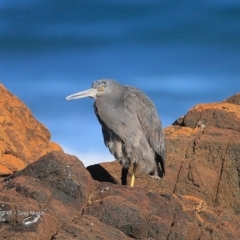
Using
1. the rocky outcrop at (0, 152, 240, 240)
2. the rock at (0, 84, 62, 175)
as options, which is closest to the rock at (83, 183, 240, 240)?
the rocky outcrop at (0, 152, 240, 240)

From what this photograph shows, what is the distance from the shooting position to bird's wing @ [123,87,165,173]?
41.0 ft

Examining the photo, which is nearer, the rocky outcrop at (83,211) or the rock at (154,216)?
the rocky outcrop at (83,211)

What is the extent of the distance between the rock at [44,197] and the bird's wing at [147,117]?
3090mm

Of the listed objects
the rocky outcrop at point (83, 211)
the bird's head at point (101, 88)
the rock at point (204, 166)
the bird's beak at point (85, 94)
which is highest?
the bird's head at point (101, 88)

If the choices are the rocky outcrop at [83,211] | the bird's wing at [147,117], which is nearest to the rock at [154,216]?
the rocky outcrop at [83,211]

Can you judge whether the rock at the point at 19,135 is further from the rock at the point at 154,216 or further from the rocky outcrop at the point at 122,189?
the rock at the point at 154,216

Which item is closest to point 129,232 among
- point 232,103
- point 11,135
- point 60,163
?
point 60,163

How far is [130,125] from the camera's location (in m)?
12.4

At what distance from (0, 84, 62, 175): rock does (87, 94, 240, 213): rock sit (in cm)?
100

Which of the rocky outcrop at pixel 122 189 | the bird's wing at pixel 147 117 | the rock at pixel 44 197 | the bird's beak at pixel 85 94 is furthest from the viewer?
Answer: the bird's wing at pixel 147 117

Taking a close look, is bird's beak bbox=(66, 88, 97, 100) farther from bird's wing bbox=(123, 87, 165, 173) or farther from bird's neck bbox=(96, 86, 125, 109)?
bird's wing bbox=(123, 87, 165, 173)

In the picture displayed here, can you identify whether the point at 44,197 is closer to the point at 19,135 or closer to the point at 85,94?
the point at 85,94

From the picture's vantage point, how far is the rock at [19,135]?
12578 mm

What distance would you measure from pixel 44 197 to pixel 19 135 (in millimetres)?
4686
